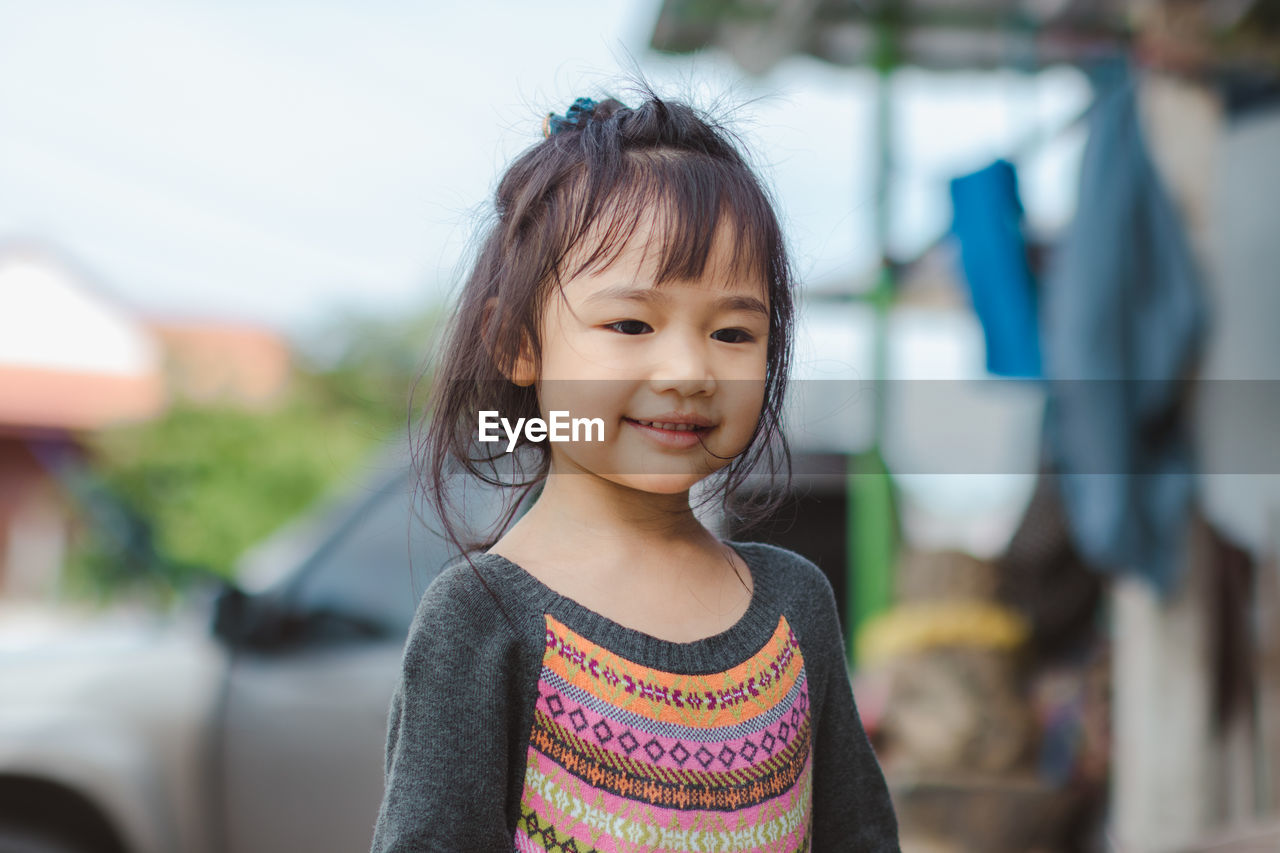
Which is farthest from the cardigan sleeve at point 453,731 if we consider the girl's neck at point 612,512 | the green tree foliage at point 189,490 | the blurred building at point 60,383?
the blurred building at point 60,383

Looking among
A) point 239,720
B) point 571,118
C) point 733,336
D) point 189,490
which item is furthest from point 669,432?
point 189,490

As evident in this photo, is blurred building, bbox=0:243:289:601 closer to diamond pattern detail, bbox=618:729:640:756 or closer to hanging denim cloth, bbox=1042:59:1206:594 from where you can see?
hanging denim cloth, bbox=1042:59:1206:594

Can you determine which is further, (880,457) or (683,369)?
(880,457)

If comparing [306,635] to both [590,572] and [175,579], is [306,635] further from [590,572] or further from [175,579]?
[175,579]

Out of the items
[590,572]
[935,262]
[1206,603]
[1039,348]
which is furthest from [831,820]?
[935,262]

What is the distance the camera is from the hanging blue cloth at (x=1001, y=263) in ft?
11.6

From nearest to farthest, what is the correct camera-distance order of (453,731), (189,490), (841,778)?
(453,731) < (841,778) < (189,490)

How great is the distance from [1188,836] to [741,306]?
9.43ft

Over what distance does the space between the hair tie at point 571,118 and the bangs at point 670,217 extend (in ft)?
0.28

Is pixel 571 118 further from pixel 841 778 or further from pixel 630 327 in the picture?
pixel 841 778

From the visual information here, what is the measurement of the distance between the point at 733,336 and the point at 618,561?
0.76 feet

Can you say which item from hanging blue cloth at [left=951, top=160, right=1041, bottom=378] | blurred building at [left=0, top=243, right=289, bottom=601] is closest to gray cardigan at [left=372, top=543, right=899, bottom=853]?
hanging blue cloth at [left=951, top=160, right=1041, bottom=378]

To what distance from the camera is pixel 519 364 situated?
105cm

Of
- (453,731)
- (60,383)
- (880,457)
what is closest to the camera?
(453,731)
